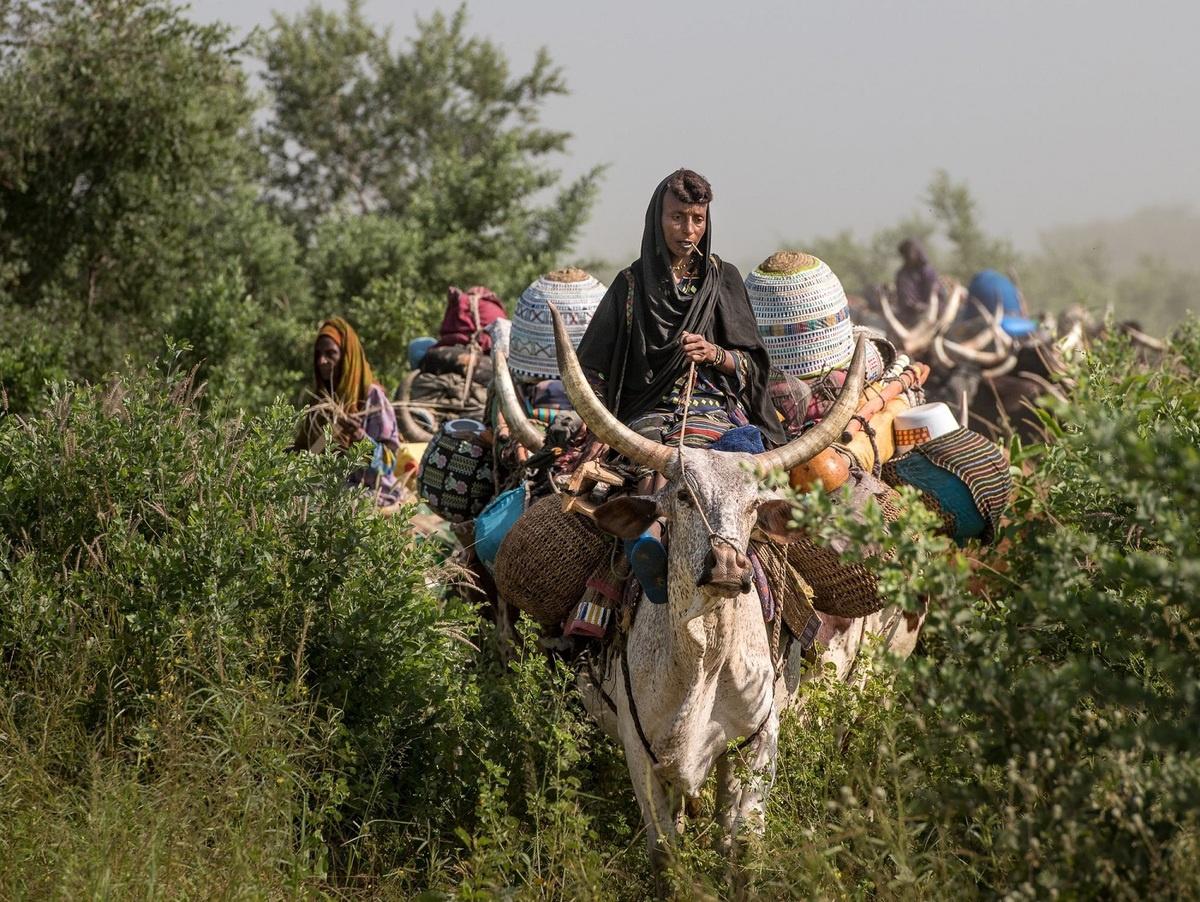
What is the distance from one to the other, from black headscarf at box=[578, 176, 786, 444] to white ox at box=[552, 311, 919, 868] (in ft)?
2.77

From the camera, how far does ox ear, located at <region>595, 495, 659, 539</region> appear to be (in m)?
5.20

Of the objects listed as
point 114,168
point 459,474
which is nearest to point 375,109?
point 114,168

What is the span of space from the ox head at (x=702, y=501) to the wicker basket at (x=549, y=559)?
2.55 ft

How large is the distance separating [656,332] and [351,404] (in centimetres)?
390

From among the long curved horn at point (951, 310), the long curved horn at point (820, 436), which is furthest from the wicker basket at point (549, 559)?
the long curved horn at point (951, 310)

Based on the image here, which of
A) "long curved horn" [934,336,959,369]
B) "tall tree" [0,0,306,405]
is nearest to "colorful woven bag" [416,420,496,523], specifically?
"tall tree" [0,0,306,405]

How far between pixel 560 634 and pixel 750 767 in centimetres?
120

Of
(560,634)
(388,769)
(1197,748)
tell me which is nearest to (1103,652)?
(1197,748)

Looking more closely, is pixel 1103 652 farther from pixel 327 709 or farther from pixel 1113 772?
pixel 327 709

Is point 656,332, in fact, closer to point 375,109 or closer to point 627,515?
point 627,515

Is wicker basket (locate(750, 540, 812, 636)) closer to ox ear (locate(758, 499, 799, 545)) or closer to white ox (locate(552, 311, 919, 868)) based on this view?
white ox (locate(552, 311, 919, 868))

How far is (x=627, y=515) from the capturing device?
524 centimetres

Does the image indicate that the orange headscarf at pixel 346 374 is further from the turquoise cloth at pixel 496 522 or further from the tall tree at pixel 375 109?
the tall tree at pixel 375 109

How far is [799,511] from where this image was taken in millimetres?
4012
